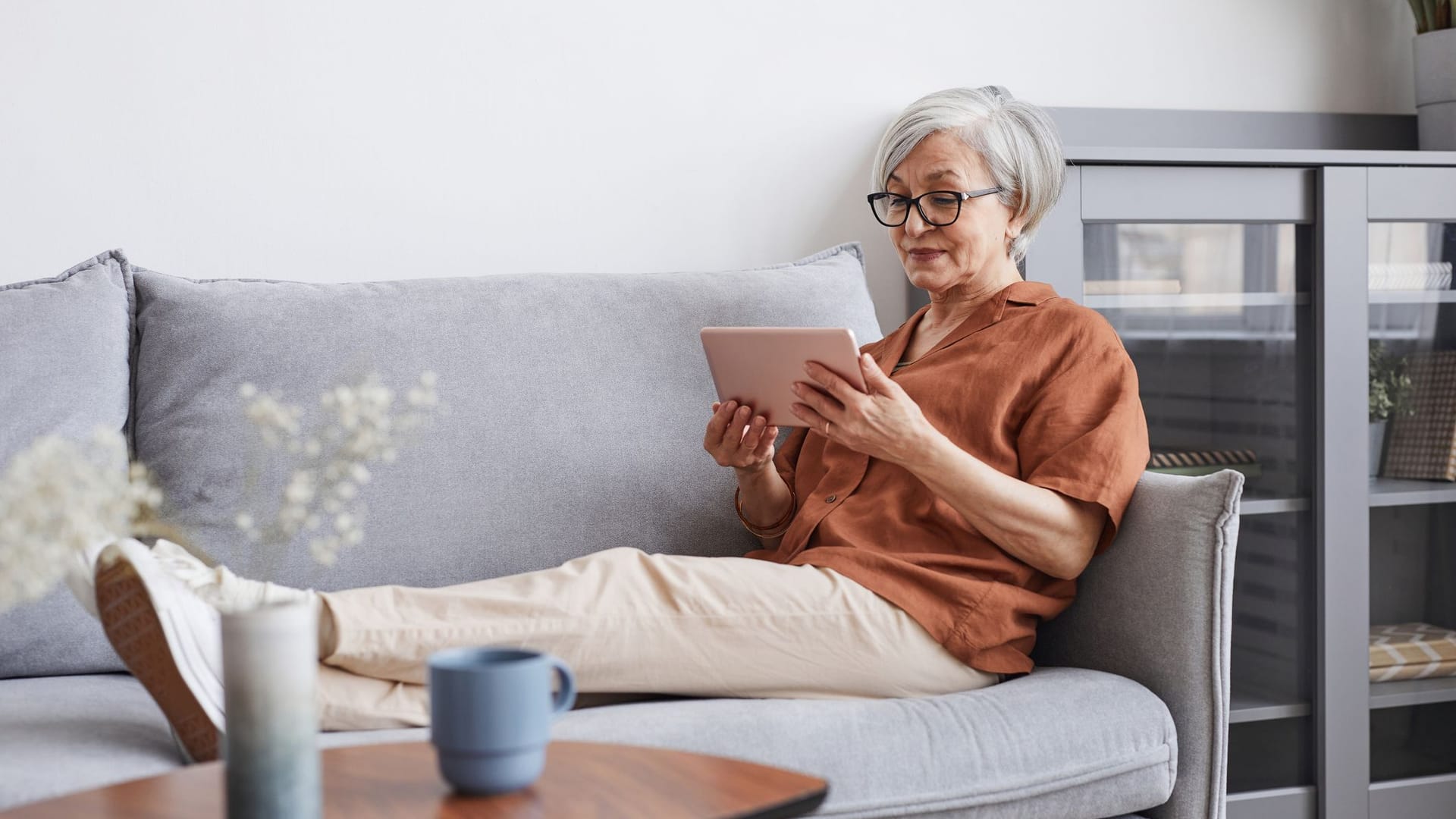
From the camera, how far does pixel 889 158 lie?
171 centimetres

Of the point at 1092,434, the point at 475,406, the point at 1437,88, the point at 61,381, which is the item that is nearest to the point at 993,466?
the point at 1092,434

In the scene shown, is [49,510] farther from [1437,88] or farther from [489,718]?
[1437,88]

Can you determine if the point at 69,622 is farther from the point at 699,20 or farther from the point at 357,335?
the point at 699,20

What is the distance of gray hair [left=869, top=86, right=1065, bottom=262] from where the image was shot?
5.47 ft

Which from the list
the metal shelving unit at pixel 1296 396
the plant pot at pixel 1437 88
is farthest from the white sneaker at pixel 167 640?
the plant pot at pixel 1437 88

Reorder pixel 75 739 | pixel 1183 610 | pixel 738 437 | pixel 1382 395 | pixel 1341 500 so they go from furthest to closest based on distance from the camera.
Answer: pixel 1382 395 → pixel 1341 500 → pixel 738 437 → pixel 1183 610 → pixel 75 739

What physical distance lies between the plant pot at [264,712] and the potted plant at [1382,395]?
1.94 m

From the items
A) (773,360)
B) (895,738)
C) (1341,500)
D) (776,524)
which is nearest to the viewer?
(895,738)

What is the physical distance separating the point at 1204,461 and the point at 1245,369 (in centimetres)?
17

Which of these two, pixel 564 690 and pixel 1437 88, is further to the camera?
pixel 1437 88

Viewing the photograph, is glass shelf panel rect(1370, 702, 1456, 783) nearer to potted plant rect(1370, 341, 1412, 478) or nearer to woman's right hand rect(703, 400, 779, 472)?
potted plant rect(1370, 341, 1412, 478)

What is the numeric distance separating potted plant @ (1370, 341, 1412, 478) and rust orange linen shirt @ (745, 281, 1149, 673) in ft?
2.65

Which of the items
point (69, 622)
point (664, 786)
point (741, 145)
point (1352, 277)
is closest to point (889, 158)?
point (741, 145)

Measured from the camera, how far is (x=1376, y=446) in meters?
2.10
